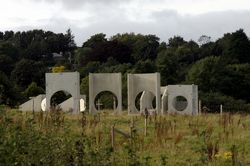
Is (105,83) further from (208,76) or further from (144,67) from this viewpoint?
(208,76)

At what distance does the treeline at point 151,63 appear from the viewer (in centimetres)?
4634

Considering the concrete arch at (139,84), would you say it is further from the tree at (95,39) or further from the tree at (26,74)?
the tree at (95,39)

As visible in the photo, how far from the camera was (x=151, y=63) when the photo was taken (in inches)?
1957

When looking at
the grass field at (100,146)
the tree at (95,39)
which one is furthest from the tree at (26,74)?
the grass field at (100,146)

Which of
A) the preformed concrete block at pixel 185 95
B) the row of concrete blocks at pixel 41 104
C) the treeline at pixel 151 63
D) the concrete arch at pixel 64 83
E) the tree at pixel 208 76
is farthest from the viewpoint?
the tree at pixel 208 76

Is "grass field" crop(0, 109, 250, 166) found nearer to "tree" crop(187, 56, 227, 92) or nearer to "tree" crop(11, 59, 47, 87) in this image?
"tree" crop(187, 56, 227, 92)

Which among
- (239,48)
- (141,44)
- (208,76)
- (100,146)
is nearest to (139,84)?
(208,76)

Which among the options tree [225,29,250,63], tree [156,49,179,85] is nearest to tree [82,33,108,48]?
tree [225,29,250,63]

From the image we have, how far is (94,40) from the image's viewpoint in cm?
7725

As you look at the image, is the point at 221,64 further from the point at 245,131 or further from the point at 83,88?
the point at 245,131

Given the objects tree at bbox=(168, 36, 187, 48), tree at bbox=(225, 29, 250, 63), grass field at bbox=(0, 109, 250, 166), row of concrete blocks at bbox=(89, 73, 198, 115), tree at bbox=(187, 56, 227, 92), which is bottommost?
grass field at bbox=(0, 109, 250, 166)

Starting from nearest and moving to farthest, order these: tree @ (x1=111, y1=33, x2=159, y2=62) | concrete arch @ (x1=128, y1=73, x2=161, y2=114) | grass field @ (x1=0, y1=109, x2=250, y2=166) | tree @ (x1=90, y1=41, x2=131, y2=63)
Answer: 1. grass field @ (x1=0, y1=109, x2=250, y2=166)
2. concrete arch @ (x1=128, y1=73, x2=161, y2=114)
3. tree @ (x1=90, y1=41, x2=131, y2=63)
4. tree @ (x1=111, y1=33, x2=159, y2=62)

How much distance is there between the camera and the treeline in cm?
4634

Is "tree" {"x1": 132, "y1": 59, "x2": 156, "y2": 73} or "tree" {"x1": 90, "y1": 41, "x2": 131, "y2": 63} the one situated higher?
"tree" {"x1": 90, "y1": 41, "x2": 131, "y2": 63}
